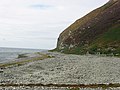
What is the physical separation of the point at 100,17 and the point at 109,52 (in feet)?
246

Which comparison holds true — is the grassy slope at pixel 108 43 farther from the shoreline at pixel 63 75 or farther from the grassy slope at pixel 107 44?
the shoreline at pixel 63 75

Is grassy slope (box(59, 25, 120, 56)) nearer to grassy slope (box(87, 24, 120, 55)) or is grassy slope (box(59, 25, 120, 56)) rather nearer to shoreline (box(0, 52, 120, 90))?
grassy slope (box(87, 24, 120, 55))

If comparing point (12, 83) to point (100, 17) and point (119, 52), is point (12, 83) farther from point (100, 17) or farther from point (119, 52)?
point (100, 17)

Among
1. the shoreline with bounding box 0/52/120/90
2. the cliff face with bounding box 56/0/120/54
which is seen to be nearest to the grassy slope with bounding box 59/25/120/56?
the cliff face with bounding box 56/0/120/54

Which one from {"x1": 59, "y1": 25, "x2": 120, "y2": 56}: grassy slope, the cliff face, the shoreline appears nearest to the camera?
the shoreline

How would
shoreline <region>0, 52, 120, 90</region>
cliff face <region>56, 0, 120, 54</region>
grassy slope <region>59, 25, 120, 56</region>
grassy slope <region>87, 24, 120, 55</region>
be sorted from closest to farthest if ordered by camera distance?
shoreline <region>0, 52, 120, 90</region>
grassy slope <region>59, 25, 120, 56</region>
grassy slope <region>87, 24, 120, 55</region>
cliff face <region>56, 0, 120, 54</region>

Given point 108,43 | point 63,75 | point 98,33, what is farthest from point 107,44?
point 63,75

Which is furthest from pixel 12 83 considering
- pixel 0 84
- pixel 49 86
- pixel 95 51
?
pixel 95 51

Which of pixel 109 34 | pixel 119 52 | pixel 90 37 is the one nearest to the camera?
pixel 119 52

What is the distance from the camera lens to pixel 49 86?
33.9 m

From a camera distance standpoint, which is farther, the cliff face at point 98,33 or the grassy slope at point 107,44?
the cliff face at point 98,33

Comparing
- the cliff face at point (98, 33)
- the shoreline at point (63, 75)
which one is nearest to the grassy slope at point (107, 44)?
the cliff face at point (98, 33)

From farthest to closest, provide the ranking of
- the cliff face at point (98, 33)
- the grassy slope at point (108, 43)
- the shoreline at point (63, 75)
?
the cliff face at point (98, 33) < the grassy slope at point (108, 43) < the shoreline at point (63, 75)

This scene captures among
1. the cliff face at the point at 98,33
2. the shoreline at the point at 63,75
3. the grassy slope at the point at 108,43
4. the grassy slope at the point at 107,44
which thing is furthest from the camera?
the cliff face at the point at 98,33
